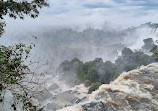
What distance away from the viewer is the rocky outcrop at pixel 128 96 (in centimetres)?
927

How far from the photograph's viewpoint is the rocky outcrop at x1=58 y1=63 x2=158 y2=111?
9.27 meters

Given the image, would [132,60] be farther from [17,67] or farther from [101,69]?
[17,67]

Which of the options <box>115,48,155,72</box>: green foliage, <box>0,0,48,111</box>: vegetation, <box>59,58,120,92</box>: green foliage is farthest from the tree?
<box>115,48,155,72</box>: green foliage

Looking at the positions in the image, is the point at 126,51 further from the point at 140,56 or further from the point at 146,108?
the point at 146,108

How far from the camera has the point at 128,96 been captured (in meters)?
10.3

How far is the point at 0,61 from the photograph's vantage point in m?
3.64

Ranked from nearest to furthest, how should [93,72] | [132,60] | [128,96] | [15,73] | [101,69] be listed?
[15,73] < [128,96] < [101,69] < [93,72] < [132,60]

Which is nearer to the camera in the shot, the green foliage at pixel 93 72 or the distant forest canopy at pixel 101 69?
the green foliage at pixel 93 72

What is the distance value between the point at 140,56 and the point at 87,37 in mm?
88091

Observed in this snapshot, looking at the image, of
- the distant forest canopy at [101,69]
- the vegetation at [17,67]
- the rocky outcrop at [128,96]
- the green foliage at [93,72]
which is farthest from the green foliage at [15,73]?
the green foliage at [93,72]

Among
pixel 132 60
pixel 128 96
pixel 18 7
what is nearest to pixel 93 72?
pixel 132 60

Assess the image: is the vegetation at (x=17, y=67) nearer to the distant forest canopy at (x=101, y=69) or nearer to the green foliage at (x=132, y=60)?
the distant forest canopy at (x=101, y=69)

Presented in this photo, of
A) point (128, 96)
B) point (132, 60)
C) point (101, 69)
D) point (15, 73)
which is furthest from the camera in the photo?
point (132, 60)

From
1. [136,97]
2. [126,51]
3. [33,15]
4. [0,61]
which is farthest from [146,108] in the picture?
[126,51]
